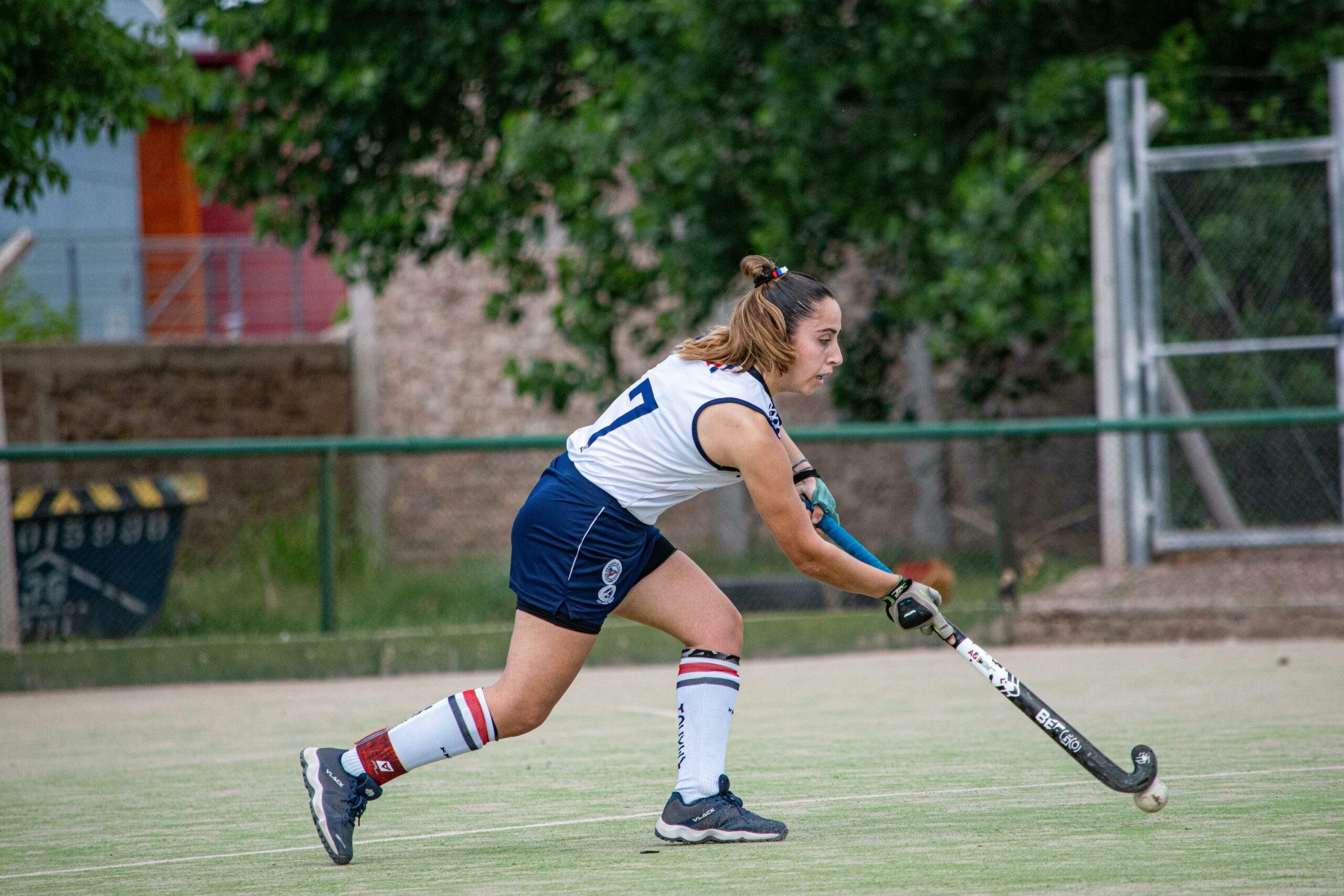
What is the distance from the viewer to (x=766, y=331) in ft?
14.5

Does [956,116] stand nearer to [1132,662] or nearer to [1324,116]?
[1324,116]

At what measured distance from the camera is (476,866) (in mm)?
4340

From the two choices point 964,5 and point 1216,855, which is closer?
point 1216,855

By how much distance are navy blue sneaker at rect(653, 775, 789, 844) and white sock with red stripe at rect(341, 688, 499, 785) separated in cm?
58

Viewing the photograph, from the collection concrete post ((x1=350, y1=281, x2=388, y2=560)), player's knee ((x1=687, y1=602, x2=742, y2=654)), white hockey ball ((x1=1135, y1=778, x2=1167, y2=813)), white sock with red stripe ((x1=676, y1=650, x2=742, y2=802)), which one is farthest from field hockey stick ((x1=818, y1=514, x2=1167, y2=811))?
concrete post ((x1=350, y1=281, x2=388, y2=560))

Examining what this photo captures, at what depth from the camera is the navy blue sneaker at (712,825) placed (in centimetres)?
454

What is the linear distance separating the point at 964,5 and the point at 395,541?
5.79 metres

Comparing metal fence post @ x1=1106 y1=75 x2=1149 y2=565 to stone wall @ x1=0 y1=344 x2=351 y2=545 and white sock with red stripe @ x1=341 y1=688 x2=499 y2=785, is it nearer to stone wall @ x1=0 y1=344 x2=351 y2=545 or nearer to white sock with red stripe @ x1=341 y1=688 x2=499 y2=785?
stone wall @ x1=0 y1=344 x2=351 y2=545

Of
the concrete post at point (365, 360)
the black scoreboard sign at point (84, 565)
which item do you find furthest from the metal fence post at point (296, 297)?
the black scoreboard sign at point (84, 565)

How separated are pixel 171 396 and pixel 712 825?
40.5 feet

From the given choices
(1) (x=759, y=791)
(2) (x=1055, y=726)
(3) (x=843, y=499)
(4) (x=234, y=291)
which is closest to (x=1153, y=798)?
(2) (x=1055, y=726)

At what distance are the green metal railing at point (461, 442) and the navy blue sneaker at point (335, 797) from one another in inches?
215

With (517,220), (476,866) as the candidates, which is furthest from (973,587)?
(476,866)

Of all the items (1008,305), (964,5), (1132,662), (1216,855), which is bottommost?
(1132,662)
